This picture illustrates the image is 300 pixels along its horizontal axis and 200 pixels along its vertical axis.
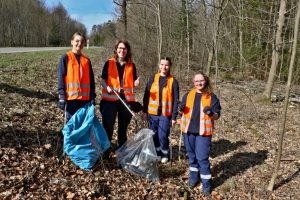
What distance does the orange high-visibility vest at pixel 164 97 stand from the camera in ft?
18.0

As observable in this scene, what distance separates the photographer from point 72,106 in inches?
190

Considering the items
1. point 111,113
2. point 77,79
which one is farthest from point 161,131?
point 77,79

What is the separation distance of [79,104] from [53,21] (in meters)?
58.9

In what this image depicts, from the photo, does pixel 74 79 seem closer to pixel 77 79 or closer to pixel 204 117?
pixel 77 79

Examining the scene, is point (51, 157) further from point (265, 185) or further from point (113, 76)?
point (265, 185)

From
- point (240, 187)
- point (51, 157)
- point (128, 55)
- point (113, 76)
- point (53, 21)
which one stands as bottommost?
point (240, 187)

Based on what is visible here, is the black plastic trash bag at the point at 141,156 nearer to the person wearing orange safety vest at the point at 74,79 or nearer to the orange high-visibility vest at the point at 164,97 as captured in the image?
the orange high-visibility vest at the point at 164,97

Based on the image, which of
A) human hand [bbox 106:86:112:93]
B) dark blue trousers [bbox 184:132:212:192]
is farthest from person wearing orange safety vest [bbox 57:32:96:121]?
dark blue trousers [bbox 184:132:212:192]

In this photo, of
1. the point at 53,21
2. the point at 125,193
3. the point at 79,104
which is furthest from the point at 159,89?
the point at 53,21

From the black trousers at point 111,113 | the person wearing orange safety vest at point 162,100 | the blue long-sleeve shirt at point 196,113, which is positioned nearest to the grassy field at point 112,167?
the black trousers at point 111,113

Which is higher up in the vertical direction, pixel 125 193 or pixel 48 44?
pixel 48 44

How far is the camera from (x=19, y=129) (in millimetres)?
5918

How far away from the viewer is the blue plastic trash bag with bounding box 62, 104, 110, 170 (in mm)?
4613

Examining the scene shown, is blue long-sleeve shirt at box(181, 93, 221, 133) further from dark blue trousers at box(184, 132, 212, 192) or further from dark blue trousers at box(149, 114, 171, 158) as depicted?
dark blue trousers at box(149, 114, 171, 158)
